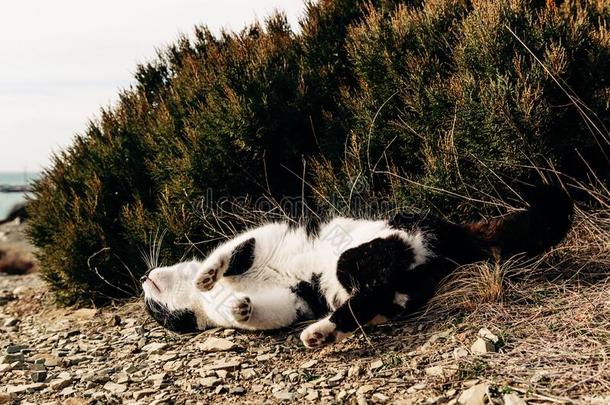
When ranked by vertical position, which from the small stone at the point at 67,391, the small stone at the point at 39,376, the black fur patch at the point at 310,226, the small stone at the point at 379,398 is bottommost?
the small stone at the point at 379,398

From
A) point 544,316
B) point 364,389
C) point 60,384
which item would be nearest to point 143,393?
point 60,384

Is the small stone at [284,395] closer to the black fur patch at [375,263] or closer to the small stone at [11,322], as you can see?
the black fur patch at [375,263]

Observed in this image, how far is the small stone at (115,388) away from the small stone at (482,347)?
Result: 2.32m

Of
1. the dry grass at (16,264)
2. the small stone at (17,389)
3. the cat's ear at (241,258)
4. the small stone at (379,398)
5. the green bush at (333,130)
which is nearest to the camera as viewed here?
the small stone at (379,398)

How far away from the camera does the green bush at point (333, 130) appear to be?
5305 millimetres

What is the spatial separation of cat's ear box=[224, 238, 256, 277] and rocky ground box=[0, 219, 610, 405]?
0.49m

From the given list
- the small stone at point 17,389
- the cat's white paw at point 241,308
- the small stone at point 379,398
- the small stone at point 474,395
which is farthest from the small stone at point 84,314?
the small stone at point 474,395

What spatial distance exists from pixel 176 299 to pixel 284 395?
1.77m

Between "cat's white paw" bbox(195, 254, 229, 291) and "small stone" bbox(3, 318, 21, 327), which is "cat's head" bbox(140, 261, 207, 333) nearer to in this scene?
"cat's white paw" bbox(195, 254, 229, 291)

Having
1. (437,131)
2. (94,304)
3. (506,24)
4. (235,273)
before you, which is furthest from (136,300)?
(506,24)

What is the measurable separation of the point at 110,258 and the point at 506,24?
4465mm

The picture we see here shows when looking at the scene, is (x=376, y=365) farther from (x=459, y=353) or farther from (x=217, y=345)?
(x=217, y=345)

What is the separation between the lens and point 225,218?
6.27 metres

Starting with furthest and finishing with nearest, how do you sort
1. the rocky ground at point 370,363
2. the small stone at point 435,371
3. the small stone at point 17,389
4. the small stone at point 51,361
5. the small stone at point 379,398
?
the small stone at point 51,361 < the small stone at point 17,389 < the small stone at point 435,371 < the small stone at point 379,398 < the rocky ground at point 370,363
